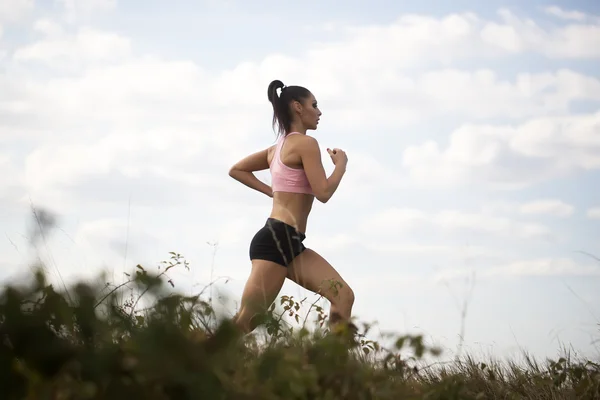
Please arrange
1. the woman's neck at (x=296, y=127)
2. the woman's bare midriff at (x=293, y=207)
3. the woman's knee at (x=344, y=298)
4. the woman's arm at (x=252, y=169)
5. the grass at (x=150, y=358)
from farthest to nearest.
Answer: the woman's arm at (x=252, y=169) < the woman's neck at (x=296, y=127) < the woman's bare midriff at (x=293, y=207) < the woman's knee at (x=344, y=298) < the grass at (x=150, y=358)

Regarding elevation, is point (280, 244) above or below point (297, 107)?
below

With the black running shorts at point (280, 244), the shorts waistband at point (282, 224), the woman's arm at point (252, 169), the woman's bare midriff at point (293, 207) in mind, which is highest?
the woman's arm at point (252, 169)

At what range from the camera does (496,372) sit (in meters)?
6.07

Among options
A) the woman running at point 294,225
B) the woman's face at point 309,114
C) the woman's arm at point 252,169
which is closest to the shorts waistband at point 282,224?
the woman running at point 294,225

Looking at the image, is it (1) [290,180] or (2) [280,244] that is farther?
(1) [290,180]

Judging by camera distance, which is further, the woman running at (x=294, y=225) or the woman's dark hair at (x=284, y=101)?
the woman's dark hair at (x=284, y=101)

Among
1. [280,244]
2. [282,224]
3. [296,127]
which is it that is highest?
[296,127]

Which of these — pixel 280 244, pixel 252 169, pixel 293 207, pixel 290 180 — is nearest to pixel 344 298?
pixel 280 244

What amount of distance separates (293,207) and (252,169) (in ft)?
3.23

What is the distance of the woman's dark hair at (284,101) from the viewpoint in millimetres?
6152

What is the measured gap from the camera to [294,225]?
5461 millimetres

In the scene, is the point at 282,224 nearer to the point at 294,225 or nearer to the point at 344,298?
the point at 294,225

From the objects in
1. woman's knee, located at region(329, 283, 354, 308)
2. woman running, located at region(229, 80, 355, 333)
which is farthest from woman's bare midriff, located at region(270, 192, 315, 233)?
woman's knee, located at region(329, 283, 354, 308)

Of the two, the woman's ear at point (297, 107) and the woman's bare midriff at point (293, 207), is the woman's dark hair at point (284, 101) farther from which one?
the woman's bare midriff at point (293, 207)
